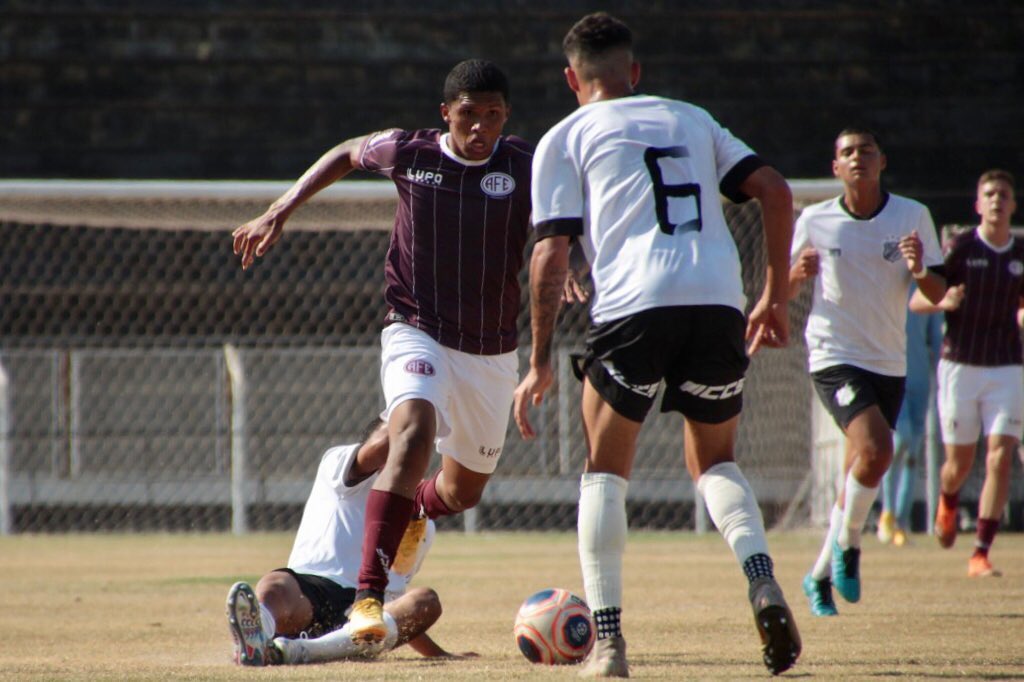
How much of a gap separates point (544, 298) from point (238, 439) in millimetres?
10134

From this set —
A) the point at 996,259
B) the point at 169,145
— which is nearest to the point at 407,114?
the point at 169,145

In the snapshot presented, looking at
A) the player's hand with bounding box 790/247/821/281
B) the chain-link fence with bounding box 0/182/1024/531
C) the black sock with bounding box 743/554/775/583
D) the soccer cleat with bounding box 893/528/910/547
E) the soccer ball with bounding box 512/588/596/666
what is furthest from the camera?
the chain-link fence with bounding box 0/182/1024/531

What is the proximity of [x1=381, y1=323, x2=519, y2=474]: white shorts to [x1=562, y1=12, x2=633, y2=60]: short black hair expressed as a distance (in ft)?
4.50

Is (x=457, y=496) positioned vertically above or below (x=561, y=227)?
below

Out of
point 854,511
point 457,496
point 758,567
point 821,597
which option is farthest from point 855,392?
point 758,567

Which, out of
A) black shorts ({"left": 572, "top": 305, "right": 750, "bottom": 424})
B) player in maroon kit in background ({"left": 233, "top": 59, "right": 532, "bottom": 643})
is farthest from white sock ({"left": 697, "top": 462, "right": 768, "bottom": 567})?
player in maroon kit in background ({"left": 233, "top": 59, "right": 532, "bottom": 643})

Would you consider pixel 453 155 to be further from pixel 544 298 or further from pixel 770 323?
pixel 770 323

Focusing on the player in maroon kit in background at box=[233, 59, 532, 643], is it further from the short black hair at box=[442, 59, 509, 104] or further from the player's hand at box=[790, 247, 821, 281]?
the player's hand at box=[790, 247, 821, 281]

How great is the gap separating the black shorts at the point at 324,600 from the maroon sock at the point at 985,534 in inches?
207

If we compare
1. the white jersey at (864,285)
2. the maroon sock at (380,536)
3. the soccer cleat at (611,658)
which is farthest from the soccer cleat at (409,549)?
the white jersey at (864,285)

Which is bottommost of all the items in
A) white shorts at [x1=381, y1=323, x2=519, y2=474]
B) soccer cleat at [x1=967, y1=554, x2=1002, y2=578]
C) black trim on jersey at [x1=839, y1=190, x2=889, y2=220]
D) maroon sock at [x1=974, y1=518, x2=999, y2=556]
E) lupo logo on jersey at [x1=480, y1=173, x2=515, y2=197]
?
soccer cleat at [x1=967, y1=554, x2=1002, y2=578]

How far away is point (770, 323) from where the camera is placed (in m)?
4.96

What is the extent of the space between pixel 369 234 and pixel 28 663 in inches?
471

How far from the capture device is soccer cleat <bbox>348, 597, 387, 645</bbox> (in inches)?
194
